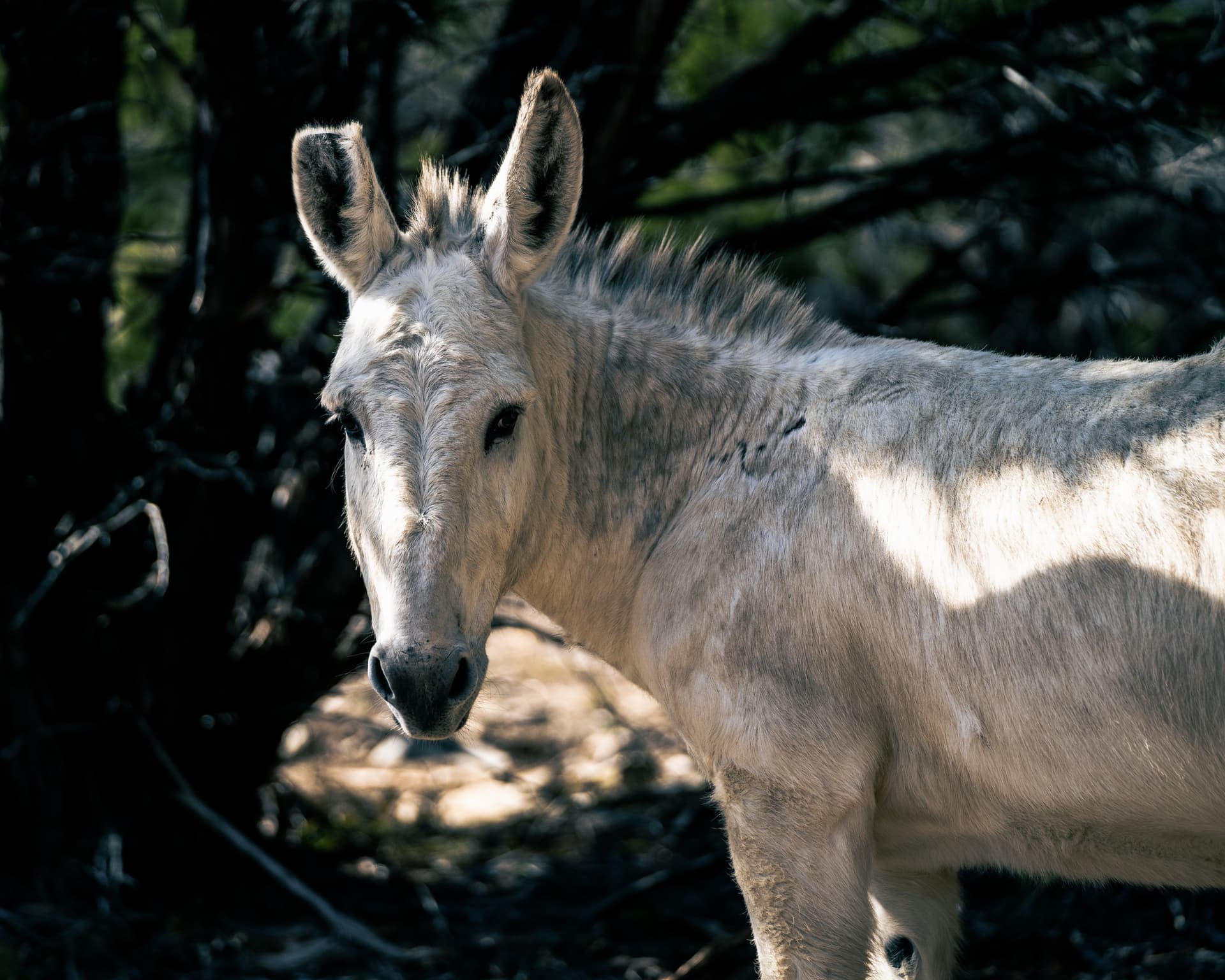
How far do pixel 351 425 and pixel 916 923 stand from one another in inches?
86.2

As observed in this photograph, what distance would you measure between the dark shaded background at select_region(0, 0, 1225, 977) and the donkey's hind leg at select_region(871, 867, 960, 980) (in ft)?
3.23

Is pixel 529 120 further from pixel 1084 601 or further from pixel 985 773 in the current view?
pixel 985 773

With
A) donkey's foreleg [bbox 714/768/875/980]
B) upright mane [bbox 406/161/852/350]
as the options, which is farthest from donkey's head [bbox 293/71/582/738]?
donkey's foreleg [bbox 714/768/875/980]

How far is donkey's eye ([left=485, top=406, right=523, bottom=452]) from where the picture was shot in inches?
106

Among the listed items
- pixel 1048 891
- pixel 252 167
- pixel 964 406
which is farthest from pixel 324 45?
pixel 1048 891

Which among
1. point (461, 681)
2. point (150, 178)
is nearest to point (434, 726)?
point (461, 681)

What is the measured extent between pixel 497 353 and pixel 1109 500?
1.51 m

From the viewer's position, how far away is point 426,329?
2.72 metres

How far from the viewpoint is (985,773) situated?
266 centimetres

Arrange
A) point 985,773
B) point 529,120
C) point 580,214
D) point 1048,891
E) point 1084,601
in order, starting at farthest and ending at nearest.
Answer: point 1048,891 < point 580,214 < point 529,120 < point 985,773 < point 1084,601

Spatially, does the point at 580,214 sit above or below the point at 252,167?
below

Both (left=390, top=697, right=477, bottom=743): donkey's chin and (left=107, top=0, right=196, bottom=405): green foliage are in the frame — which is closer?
(left=390, top=697, right=477, bottom=743): donkey's chin

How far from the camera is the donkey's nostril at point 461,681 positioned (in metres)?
2.45

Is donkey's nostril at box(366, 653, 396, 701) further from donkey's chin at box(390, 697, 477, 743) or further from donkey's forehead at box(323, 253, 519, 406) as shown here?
donkey's forehead at box(323, 253, 519, 406)
